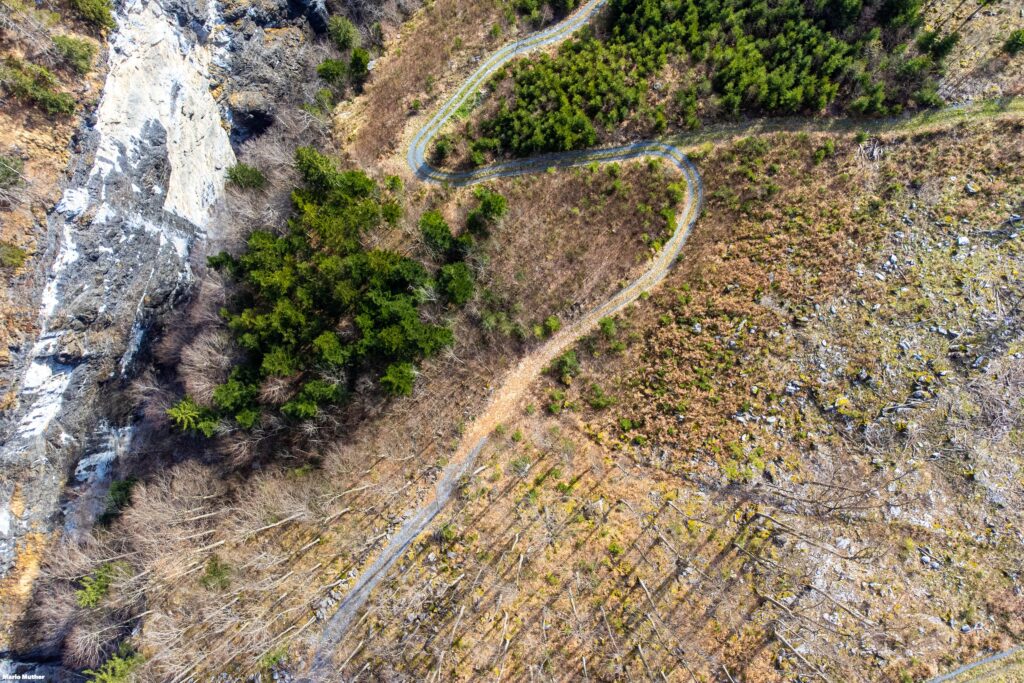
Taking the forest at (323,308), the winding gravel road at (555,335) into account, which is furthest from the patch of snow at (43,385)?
the winding gravel road at (555,335)

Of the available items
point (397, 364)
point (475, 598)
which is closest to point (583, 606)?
point (475, 598)

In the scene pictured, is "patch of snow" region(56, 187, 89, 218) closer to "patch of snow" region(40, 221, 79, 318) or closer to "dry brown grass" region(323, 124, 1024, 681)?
"patch of snow" region(40, 221, 79, 318)

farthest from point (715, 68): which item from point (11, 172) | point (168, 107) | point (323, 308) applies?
point (11, 172)

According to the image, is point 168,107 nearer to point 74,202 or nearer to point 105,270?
point 74,202

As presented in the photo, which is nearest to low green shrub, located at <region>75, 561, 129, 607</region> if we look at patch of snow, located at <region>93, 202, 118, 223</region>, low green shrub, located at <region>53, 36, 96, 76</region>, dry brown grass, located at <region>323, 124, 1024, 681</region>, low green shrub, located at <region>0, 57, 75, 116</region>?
Answer: dry brown grass, located at <region>323, 124, 1024, 681</region>

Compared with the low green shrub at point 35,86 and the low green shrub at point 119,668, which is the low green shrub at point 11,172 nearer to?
the low green shrub at point 35,86

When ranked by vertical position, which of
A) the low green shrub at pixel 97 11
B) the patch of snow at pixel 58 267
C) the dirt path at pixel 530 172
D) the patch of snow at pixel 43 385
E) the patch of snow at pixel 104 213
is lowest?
the dirt path at pixel 530 172

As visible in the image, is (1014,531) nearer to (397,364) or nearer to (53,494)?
(397,364)
